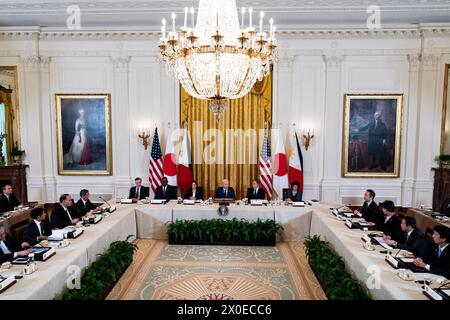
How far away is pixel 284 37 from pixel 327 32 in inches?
48.1

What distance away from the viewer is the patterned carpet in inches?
212

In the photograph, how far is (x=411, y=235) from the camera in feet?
18.0

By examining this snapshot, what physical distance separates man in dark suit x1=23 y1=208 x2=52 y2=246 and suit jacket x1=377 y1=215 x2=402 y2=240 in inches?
234

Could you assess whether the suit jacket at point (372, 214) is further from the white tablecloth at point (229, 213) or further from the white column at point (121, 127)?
the white column at point (121, 127)

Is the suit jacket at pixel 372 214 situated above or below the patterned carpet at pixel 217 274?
above

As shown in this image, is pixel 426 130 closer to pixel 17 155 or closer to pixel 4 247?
pixel 4 247

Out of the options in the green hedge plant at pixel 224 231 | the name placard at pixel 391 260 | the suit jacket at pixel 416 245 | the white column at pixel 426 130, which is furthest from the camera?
the white column at pixel 426 130

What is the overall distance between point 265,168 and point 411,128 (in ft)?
14.6

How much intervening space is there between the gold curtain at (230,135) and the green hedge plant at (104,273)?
14.8 ft

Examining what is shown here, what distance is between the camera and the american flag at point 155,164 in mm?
10281

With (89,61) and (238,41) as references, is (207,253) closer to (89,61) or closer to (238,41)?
(238,41)

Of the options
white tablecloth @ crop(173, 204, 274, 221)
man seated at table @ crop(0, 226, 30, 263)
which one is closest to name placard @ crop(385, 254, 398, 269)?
white tablecloth @ crop(173, 204, 274, 221)

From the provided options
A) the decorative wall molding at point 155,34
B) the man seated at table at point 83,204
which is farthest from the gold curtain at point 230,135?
the man seated at table at point 83,204

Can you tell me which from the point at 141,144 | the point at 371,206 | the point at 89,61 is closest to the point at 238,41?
the point at 371,206
